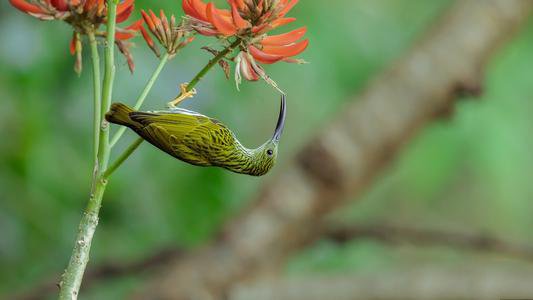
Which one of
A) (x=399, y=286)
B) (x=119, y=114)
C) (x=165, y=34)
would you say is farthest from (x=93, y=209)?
(x=399, y=286)

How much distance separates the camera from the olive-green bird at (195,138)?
104cm

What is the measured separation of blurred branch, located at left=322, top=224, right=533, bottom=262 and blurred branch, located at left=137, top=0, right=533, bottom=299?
127 millimetres

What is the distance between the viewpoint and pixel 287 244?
143 inches

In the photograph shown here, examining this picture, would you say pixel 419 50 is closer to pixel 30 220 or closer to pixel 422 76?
pixel 422 76

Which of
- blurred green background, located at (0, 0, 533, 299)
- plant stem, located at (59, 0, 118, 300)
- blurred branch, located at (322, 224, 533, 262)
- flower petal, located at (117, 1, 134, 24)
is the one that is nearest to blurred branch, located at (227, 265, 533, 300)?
blurred branch, located at (322, 224, 533, 262)

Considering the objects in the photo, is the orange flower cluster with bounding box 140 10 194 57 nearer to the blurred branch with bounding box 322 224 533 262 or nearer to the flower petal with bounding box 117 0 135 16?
the flower petal with bounding box 117 0 135 16

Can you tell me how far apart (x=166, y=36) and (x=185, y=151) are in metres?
0.15

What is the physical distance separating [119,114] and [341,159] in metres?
2.54

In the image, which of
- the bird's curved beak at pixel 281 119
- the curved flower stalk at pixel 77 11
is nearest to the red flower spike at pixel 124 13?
the curved flower stalk at pixel 77 11

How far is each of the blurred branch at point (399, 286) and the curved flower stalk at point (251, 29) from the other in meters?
2.54

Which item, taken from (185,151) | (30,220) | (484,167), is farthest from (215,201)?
(185,151)

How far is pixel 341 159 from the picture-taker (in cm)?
351

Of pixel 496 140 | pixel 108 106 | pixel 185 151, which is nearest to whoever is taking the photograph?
pixel 108 106

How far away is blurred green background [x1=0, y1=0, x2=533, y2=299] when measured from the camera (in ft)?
10.3
